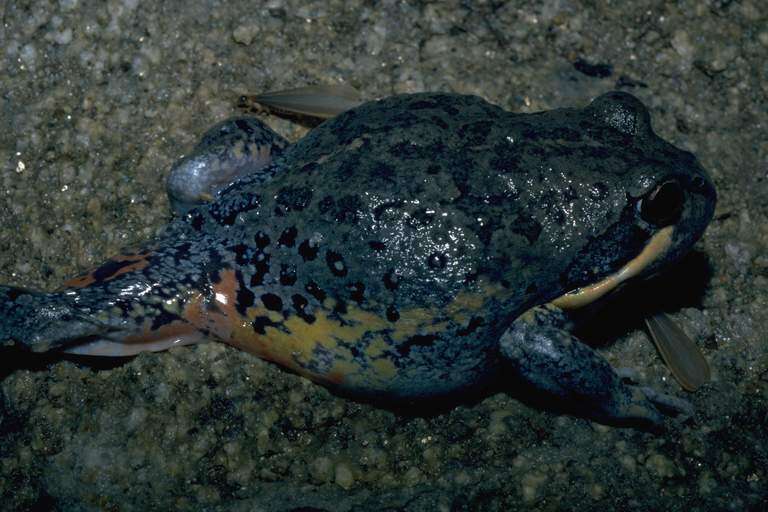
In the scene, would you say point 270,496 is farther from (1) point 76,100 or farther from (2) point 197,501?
(1) point 76,100

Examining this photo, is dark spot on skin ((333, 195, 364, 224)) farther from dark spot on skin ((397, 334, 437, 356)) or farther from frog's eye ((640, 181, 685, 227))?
frog's eye ((640, 181, 685, 227))

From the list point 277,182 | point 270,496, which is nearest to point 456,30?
point 277,182

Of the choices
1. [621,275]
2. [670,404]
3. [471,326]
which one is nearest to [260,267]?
[471,326]

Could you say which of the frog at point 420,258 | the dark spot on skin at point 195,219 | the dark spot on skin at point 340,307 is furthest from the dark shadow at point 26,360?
the dark spot on skin at point 340,307

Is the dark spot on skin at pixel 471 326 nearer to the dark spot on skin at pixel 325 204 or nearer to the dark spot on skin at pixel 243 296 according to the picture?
the dark spot on skin at pixel 325 204

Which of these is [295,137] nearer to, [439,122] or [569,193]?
[439,122]
